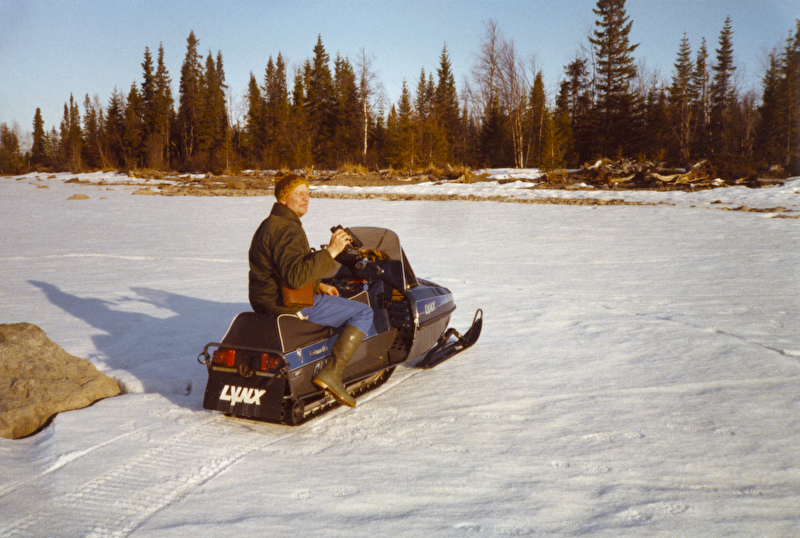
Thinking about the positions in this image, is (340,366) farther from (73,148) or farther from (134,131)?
(73,148)

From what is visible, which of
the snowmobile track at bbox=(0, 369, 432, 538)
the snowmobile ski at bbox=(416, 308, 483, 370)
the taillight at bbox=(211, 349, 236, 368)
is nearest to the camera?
the snowmobile track at bbox=(0, 369, 432, 538)

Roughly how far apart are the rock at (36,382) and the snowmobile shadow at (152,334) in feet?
Answer: 1.09

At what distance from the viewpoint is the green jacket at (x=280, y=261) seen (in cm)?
360

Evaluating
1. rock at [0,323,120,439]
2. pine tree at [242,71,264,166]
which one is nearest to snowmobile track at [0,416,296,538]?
rock at [0,323,120,439]

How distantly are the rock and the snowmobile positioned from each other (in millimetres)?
844

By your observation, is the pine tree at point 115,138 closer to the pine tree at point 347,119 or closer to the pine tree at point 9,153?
the pine tree at point 9,153

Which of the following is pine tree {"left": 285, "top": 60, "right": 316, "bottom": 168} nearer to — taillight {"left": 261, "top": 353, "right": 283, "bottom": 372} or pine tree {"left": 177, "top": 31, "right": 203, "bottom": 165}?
pine tree {"left": 177, "top": 31, "right": 203, "bottom": 165}

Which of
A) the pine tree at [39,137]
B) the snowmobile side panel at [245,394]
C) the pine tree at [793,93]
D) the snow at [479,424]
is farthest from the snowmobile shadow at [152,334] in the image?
the pine tree at [39,137]

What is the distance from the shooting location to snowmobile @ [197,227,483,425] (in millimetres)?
3637

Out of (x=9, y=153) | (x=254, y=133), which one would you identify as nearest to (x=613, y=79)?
(x=254, y=133)

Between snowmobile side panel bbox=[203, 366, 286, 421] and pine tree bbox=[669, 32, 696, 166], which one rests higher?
pine tree bbox=[669, 32, 696, 166]

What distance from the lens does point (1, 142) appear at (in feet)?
252

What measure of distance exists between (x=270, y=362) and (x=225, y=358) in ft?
1.06

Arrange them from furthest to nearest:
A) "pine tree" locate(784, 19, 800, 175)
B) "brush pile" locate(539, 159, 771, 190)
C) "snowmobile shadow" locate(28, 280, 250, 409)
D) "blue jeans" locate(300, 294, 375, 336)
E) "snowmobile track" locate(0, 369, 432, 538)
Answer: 1. "pine tree" locate(784, 19, 800, 175)
2. "brush pile" locate(539, 159, 771, 190)
3. "snowmobile shadow" locate(28, 280, 250, 409)
4. "blue jeans" locate(300, 294, 375, 336)
5. "snowmobile track" locate(0, 369, 432, 538)
